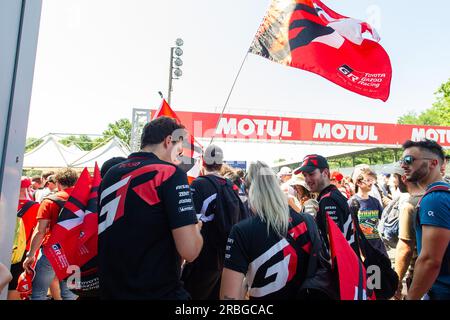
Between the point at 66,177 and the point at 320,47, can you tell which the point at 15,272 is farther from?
the point at 320,47

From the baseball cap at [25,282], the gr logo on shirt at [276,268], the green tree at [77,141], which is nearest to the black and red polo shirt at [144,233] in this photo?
the gr logo on shirt at [276,268]

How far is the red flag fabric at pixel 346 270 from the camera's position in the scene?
1558 mm

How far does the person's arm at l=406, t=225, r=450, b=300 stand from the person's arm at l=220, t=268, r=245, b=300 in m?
1.16

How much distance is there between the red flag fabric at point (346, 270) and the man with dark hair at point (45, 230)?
3.25 meters

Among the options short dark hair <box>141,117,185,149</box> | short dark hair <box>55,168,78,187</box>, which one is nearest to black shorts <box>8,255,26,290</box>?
short dark hair <box>55,168,78,187</box>

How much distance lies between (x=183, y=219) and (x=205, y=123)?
37.1ft

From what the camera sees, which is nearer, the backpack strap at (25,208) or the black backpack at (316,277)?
the black backpack at (316,277)

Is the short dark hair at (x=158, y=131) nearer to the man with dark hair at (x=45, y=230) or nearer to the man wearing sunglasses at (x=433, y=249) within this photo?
the man wearing sunglasses at (x=433, y=249)

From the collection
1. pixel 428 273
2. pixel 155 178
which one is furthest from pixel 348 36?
pixel 155 178

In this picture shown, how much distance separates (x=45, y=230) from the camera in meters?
3.64

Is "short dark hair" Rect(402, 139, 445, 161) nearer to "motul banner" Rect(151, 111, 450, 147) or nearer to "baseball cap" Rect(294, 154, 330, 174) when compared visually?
"baseball cap" Rect(294, 154, 330, 174)

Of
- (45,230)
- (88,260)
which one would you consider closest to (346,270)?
(88,260)

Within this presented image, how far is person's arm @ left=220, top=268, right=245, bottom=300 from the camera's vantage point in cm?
180
